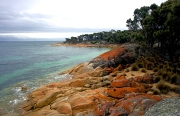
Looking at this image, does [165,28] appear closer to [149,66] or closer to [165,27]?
[165,27]

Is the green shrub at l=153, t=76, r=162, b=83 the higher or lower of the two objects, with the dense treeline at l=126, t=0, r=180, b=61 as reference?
lower

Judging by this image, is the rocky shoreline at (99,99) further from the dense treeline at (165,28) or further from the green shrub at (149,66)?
the dense treeline at (165,28)

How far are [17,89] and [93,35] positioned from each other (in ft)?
441

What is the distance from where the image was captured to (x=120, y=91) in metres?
13.6

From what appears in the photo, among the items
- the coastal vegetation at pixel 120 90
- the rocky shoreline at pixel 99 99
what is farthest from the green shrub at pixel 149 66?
the rocky shoreline at pixel 99 99

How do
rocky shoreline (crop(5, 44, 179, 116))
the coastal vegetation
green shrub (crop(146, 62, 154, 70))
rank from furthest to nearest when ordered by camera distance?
1. green shrub (crop(146, 62, 154, 70))
2. the coastal vegetation
3. rocky shoreline (crop(5, 44, 179, 116))

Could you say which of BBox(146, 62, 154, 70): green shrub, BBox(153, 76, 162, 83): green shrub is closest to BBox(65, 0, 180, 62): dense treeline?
BBox(146, 62, 154, 70): green shrub

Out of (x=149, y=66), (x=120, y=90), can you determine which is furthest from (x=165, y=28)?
(x=120, y=90)

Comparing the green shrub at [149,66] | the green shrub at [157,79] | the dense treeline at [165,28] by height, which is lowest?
the green shrub at [157,79]

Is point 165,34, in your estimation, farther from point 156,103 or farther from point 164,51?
point 156,103

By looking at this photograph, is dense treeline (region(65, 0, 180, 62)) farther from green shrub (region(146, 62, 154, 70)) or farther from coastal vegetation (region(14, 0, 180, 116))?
green shrub (region(146, 62, 154, 70))

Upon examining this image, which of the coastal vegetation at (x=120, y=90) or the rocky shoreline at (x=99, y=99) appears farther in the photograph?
the coastal vegetation at (x=120, y=90)

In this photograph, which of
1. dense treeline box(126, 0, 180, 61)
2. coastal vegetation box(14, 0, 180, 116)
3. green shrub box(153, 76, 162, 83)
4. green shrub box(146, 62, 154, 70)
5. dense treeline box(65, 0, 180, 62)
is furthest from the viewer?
green shrub box(146, 62, 154, 70)

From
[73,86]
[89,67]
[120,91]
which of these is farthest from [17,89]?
[120,91]
